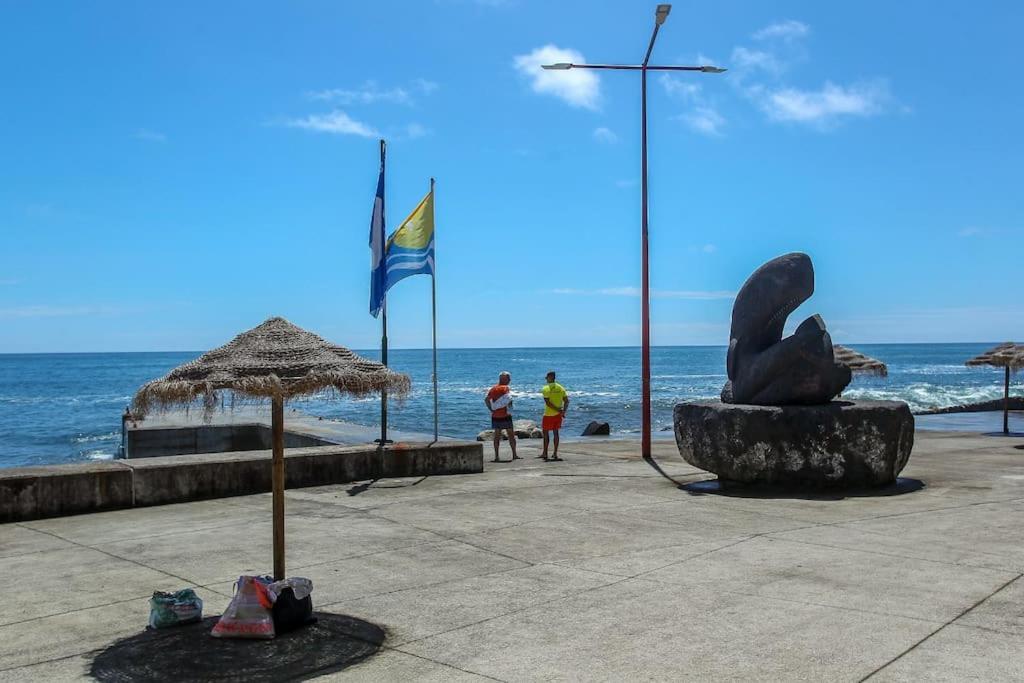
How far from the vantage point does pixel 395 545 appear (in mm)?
7750

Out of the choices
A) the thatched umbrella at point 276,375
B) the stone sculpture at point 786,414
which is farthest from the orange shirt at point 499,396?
the thatched umbrella at point 276,375

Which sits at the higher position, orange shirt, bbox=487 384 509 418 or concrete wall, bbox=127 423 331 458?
orange shirt, bbox=487 384 509 418

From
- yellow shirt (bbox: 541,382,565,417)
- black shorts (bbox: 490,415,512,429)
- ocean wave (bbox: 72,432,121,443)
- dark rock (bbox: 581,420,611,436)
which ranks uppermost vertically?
yellow shirt (bbox: 541,382,565,417)

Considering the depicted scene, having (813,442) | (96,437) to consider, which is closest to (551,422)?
(813,442)

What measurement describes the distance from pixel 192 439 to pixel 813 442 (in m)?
15.2

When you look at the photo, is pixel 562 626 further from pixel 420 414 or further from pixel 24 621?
pixel 420 414

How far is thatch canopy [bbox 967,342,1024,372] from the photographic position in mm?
20531

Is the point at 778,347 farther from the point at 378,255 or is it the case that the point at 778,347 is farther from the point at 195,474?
the point at 195,474

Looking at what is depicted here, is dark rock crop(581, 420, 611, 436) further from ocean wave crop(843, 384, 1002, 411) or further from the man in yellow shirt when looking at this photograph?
ocean wave crop(843, 384, 1002, 411)

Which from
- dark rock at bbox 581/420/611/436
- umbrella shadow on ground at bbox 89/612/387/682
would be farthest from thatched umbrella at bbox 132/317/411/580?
dark rock at bbox 581/420/611/436

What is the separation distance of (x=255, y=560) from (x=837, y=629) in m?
4.32

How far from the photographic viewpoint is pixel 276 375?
215 inches

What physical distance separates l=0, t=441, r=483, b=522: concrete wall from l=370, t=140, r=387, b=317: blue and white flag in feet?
7.36

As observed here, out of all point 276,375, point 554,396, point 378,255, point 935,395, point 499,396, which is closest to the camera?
point 276,375
